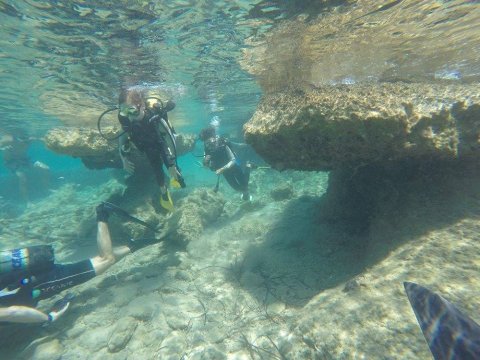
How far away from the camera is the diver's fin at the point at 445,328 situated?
76.6 inches

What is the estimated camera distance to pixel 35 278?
5.73 m

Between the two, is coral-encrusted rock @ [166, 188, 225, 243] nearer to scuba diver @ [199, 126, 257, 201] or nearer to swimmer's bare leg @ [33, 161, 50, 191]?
scuba diver @ [199, 126, 257, 201]

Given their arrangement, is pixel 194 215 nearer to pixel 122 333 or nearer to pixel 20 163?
pixel 122 333

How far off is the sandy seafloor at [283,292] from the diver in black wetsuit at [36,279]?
0.58m

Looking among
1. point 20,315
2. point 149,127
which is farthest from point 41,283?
point 149,127

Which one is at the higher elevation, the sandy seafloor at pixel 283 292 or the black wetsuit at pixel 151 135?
the black wetsuit at pixel 151 135

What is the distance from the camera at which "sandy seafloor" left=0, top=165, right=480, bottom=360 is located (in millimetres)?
3547

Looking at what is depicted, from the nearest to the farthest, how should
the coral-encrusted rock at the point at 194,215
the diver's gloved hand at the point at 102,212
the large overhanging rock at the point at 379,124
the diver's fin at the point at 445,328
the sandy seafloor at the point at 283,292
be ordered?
the diver's fin at the point at 445,328, the sandy seafloor at the point at 283,292, the large overhanging rock at the point at 379,124, the diver's gloved hand at the point at 102,212, the coral-encrusted rock at the point at 194,215

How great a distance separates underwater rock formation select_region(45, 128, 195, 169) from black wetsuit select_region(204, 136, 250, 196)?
3.87m

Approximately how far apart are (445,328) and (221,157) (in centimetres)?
1066

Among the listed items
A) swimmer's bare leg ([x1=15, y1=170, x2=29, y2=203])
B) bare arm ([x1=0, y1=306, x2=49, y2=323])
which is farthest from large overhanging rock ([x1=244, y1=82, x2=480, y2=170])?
swimmer's bare leg ([x1=15, y1=170, x2=29, y2=203])

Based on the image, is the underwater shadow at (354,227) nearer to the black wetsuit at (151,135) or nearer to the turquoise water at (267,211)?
the turquoise water at (267,211)

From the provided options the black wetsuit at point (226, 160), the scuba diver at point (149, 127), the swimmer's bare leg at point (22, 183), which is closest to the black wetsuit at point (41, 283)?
the scuba diver at point (149, 127)

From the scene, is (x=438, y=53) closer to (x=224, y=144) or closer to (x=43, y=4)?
(x=224, y=144)
